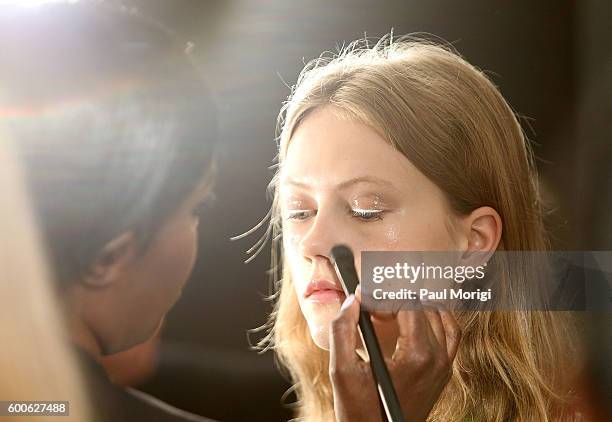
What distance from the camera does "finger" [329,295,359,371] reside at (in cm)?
104

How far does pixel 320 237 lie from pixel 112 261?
0.38 m

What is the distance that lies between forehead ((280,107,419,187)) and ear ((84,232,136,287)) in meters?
0.32

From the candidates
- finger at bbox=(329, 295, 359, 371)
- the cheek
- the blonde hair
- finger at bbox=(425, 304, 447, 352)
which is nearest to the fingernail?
finger at bbox=(329, 295, 359, 371)

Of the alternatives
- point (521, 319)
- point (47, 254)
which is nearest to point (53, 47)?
point (47, 254)

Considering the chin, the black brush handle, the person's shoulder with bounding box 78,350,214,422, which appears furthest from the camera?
the person's shoulder with bounding box 78,350,214,422

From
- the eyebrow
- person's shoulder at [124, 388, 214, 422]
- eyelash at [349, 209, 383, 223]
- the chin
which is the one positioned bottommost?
person's shoulder at [124, 388, 214, 422]

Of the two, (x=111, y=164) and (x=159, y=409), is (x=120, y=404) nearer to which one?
(x=159, y=409)

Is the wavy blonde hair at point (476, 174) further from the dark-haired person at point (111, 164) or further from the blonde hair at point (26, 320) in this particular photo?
the blonde hair at point (26, 320)

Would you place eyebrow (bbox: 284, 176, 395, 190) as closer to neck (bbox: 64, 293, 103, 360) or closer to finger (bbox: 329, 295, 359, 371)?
finger (bbox: 329, 295, 359, 371)

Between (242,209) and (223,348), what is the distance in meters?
0.24

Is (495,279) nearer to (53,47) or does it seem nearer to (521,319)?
(521,319)

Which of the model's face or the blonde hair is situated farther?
the blonde hair

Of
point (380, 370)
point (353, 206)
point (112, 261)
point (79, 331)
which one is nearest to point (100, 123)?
point (112, 261)

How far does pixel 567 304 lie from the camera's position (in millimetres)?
1139
